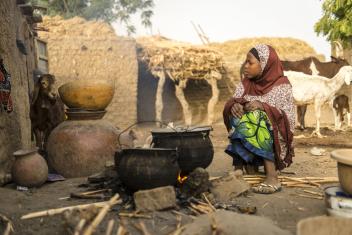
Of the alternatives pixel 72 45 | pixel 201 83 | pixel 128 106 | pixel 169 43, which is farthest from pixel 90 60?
pixel 201 83

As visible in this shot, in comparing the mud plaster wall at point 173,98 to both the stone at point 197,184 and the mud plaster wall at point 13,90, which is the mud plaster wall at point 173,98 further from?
the stone at point 197,184

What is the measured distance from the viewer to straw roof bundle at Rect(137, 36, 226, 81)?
40.2 feet

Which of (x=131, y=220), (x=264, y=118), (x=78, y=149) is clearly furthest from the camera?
(x=78, y=149)

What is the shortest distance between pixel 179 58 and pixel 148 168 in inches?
349

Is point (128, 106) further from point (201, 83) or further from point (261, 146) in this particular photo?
point (261, 146)

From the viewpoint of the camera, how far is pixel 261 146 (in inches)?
171

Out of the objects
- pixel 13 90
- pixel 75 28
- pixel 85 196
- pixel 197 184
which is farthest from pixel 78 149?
pixel 75 28

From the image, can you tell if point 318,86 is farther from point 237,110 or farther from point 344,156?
point 344,156

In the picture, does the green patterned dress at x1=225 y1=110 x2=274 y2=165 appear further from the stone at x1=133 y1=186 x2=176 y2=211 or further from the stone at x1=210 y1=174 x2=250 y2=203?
the stone at x1=133 y1=186 x2=176 y2=211

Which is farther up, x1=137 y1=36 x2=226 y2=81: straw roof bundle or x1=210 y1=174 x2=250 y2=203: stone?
x1=137 y1=36 x2=226 y2=81: straw roof bundle

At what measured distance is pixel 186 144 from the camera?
425 cm

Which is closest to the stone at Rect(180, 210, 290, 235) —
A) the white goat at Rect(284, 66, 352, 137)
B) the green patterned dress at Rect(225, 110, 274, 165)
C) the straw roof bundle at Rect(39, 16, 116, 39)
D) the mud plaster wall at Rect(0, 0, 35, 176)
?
the green patterned dress at Rect(225, 110, 274, 165)

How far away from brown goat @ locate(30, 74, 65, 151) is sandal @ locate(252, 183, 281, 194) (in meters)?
3.23

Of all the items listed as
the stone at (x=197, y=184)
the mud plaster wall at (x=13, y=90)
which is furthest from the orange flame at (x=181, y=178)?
the mud plaster wall at (x=13, y=90)
